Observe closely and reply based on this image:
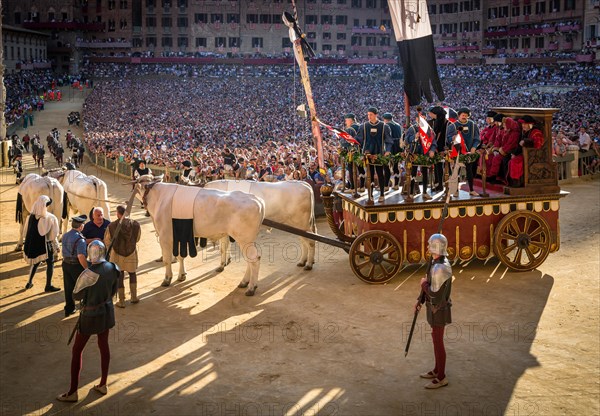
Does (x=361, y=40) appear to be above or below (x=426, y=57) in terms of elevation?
above

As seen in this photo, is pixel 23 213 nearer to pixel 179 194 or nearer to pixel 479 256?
pixel 179 194

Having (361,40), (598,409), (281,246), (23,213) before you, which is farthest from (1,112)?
(361,40)

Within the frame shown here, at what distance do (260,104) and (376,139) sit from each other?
5432 centimetres

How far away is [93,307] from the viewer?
30.3 feet

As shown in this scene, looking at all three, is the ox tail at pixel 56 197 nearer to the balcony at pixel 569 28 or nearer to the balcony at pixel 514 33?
the balcony at pixel 569 28

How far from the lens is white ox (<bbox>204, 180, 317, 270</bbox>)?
15.3m

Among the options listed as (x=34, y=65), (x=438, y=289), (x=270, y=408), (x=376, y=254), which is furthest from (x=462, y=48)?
(x=270, y=408)

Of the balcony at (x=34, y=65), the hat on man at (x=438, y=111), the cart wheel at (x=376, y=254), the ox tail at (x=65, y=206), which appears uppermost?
the balcony at (x=34, y=65)

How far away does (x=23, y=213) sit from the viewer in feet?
55.5

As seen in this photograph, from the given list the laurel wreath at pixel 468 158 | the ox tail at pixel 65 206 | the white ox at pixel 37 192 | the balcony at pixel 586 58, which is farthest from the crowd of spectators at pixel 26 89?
the balcony at pixel 586 58

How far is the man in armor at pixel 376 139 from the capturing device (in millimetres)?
14781

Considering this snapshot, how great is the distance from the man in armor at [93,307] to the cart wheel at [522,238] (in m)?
8.39

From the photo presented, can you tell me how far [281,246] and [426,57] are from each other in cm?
574

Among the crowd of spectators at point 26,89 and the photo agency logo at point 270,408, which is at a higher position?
the crowd of spectators at point 26,89
